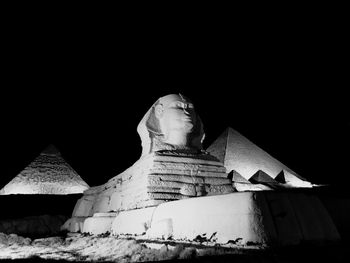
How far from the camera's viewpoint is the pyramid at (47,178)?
57.6 ft

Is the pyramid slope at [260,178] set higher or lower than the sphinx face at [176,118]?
higher

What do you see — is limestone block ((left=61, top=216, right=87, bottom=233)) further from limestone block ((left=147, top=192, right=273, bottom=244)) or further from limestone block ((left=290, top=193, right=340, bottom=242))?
limestone block ((left=290, top=193, right=340, bottom=242))

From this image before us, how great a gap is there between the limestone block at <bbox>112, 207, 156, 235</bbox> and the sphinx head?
138 centimetres

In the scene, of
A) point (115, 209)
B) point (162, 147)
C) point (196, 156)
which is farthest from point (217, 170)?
point (115, 209)

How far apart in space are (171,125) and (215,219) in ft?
9.15

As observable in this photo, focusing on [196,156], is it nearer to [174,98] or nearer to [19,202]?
[174,98]

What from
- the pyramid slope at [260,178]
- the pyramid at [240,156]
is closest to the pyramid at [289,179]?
the pyramid at [240,156]

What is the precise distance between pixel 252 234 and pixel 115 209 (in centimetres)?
352

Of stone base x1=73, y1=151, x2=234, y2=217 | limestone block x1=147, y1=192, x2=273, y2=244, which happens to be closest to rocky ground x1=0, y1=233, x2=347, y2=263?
limestone block x1=147, y1=192, x2=273, y2=244

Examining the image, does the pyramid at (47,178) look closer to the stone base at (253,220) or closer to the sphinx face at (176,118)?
the sphinx face at (176,118)

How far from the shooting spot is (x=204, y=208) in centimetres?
349

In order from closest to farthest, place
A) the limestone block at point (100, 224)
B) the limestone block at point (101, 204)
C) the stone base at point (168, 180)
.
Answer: the stone base at point (168, 180) < the limestone block at point (100, 224) < the limestone block at point (101, 204)

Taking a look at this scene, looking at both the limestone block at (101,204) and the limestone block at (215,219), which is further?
the limestone block at (101,204)

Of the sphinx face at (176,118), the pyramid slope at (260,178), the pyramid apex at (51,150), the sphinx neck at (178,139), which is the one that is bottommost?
the sphinx neck at (178,139)
